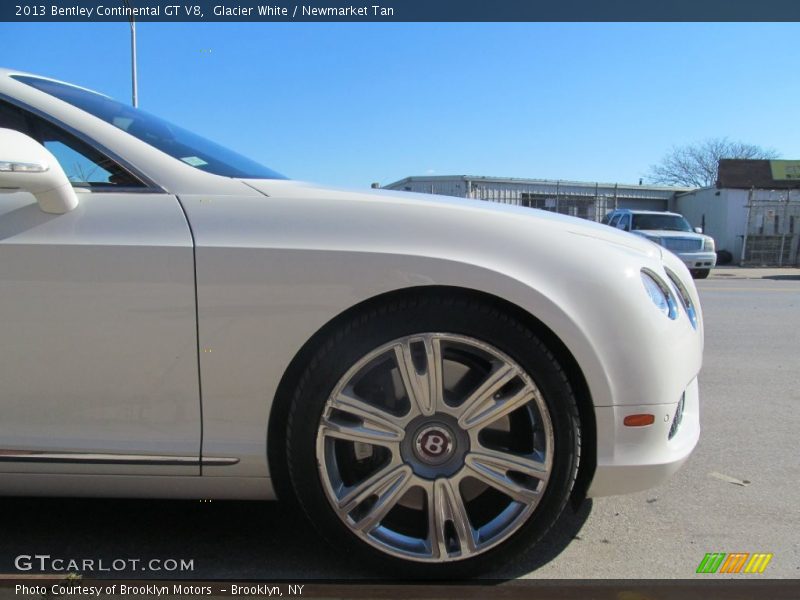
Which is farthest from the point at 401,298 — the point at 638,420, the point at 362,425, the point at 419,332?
the point at 638,420

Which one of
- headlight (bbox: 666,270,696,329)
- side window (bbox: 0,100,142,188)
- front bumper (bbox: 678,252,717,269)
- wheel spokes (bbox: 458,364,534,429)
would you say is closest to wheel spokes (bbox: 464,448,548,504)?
wheel spokes (bbox: 458,364,534,429)

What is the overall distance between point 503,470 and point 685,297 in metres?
1.08

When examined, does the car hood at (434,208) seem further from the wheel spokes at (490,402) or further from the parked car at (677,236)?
the parked car at (677,236)

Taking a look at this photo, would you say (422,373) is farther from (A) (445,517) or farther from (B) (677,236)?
(B) (677,236)

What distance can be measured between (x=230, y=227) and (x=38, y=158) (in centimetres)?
62

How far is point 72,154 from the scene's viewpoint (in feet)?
7.02

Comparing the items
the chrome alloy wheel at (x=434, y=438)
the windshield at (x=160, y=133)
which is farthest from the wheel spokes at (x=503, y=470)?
the windshield at (x=160, y=133)

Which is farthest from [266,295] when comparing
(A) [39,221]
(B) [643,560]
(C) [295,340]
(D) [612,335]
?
(B) [643,560]

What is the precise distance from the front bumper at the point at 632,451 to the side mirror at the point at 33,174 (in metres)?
1.89

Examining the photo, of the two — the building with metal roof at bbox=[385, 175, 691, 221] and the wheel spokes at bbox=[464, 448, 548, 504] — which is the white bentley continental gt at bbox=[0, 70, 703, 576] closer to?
the wheel spokes at bbox=[464, 448, 548, 504]

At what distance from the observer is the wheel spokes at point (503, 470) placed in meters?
1.97

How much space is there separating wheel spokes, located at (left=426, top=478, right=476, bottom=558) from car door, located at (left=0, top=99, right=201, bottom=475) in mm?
803

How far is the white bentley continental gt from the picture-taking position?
6.26 feet

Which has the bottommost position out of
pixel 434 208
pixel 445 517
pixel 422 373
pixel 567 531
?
pixel 567 531
